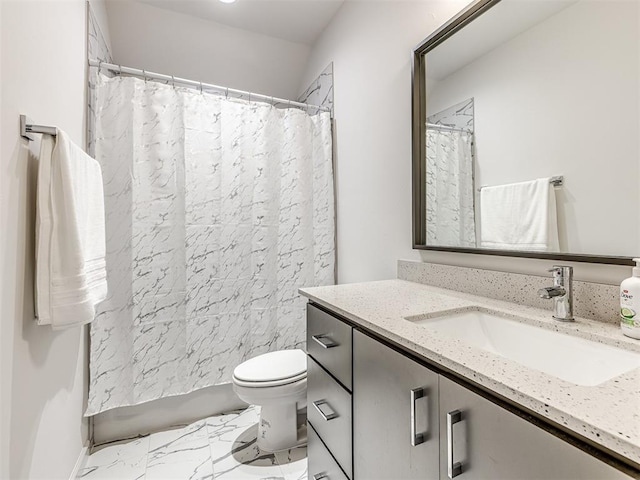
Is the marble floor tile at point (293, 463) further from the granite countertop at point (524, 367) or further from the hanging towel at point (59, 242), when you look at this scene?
the hanging towel at point (59, 242)

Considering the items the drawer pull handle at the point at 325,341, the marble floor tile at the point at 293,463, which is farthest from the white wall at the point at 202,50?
the marble floor tile at the point at 293,463

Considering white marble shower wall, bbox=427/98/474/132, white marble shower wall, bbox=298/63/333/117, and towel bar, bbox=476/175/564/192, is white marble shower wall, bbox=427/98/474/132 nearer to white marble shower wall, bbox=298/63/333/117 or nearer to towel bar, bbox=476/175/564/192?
towel bar, bbox=476/175/564/192

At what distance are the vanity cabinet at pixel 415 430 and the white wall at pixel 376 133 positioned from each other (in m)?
0.59

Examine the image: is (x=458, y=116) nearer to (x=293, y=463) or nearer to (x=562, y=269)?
(x=562, y=269)

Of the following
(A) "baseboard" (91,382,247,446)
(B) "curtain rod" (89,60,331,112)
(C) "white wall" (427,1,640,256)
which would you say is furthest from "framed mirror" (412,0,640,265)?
(A) "baseboard" (91,382,247,446)

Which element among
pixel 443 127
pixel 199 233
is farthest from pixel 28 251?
pixel 443 127

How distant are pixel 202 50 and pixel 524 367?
2620 mm

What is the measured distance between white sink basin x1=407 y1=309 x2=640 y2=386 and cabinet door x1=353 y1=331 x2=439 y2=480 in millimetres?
148

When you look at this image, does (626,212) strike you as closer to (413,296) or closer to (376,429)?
(413,296)

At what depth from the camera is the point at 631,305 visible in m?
0.67

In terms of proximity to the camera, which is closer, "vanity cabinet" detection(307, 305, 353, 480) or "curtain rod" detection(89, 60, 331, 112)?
"vanity cabinet" detection(307, 305, 353, 480)

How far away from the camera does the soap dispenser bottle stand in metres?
0.66

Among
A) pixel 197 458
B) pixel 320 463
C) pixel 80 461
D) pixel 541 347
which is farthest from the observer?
pixel 197 458

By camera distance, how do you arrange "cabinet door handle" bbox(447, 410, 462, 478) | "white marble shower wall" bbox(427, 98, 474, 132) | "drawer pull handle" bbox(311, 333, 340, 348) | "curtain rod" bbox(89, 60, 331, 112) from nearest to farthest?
1. "cabinet door handle" bbox(447, 410, 462, 478)
2. "drawer pull handle" bbox(311, 333, 340, 348)
3. "white marble shower wall" bbox(427, 98, 474, 132)
4. "curtain rod" bbox(89, 60, 331, 112)
